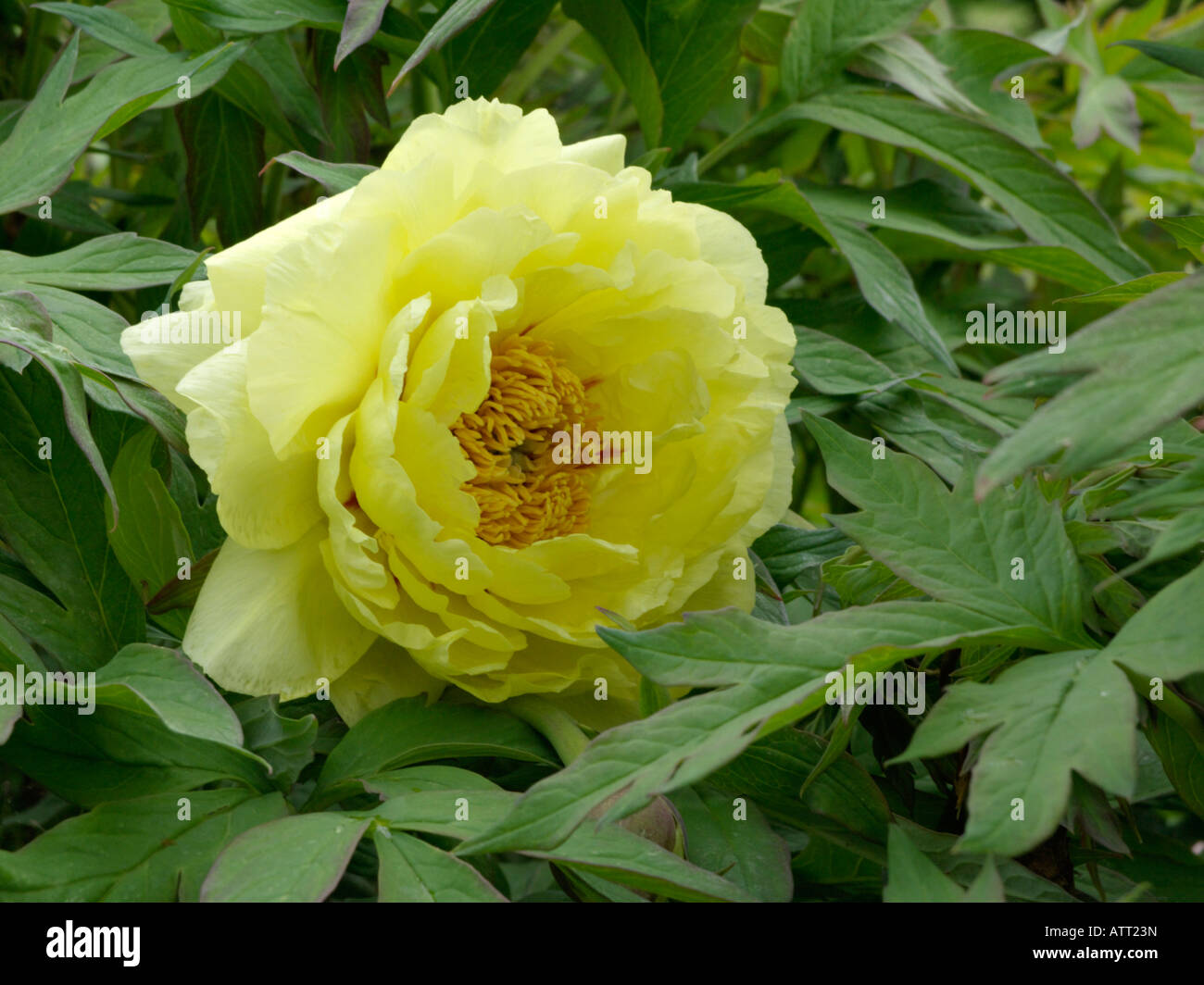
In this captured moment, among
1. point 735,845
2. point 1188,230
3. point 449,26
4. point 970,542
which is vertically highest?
point 449,26

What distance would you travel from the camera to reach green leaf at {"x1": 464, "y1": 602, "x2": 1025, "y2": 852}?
32cm

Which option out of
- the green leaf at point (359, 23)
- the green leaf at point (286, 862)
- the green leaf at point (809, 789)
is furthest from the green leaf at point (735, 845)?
the green leaf at point (359, 23)

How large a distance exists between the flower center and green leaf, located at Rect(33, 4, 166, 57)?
0.23 m

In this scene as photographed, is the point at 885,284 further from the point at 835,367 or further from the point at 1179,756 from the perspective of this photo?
the point at 1179,756

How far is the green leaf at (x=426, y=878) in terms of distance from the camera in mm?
356

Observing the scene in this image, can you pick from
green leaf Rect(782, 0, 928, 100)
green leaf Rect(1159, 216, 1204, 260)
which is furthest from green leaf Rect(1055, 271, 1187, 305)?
green leaf Rect(782, 0, 928, 100)

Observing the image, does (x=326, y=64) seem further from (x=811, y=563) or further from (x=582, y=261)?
(x=811, y=563)

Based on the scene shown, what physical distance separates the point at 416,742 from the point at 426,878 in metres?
0.07

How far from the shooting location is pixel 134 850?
377mm

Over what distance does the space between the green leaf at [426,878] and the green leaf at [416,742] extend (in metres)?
0.05

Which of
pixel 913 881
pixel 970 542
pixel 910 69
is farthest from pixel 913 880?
pixel 910 69

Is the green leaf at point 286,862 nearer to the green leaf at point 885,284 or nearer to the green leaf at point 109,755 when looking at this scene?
the green leaf at point 109,755

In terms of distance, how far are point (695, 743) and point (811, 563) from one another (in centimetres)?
21
